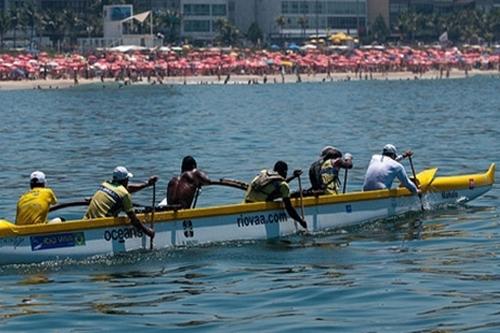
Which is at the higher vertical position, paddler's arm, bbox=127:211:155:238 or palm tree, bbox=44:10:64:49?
palm tree, bbox=44:10:64:49

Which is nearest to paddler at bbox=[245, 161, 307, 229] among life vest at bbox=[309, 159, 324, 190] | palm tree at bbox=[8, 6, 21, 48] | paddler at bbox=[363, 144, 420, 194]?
life vest at bbox=[309, 159, 324, 190]

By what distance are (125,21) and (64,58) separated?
1559 cm

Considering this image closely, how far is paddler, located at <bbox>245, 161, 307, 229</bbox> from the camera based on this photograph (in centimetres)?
2738

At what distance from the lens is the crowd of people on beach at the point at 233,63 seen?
144750mm

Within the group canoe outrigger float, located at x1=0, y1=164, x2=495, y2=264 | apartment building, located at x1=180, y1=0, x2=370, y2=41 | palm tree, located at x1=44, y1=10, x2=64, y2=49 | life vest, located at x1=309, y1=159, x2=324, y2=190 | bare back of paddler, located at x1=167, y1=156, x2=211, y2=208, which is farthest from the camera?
apartment building, located at x1=180, y1=0, x2=370, y2=41

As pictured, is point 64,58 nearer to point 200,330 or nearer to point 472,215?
point 472,215

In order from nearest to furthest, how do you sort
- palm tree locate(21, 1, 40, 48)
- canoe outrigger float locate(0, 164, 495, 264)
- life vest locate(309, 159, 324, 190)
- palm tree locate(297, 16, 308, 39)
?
canoe outrigger float locate(0, 164, 495, 264) → life vest locate(309, 159, 324, 190) → palm tree locate(21, 1, 40, 48) → palm tree locate(297, 16, 308, 39)

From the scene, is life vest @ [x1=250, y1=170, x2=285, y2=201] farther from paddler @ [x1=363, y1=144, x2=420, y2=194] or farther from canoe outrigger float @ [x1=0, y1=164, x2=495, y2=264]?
paddler @ [x1=363, y1=144, x2=420, y2=194]

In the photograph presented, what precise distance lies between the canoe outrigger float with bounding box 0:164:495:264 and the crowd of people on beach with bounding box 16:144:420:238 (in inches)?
8.5

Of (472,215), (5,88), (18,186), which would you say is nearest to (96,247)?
(472,215)

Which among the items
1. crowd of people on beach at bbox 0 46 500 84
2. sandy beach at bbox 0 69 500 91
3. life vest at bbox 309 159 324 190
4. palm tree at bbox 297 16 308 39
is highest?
palm tree at bbox 297 16 308 39

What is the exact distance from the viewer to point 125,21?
16562 cm

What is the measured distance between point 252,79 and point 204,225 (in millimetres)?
128208

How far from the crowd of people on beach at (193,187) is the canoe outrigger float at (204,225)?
22 centimetres
